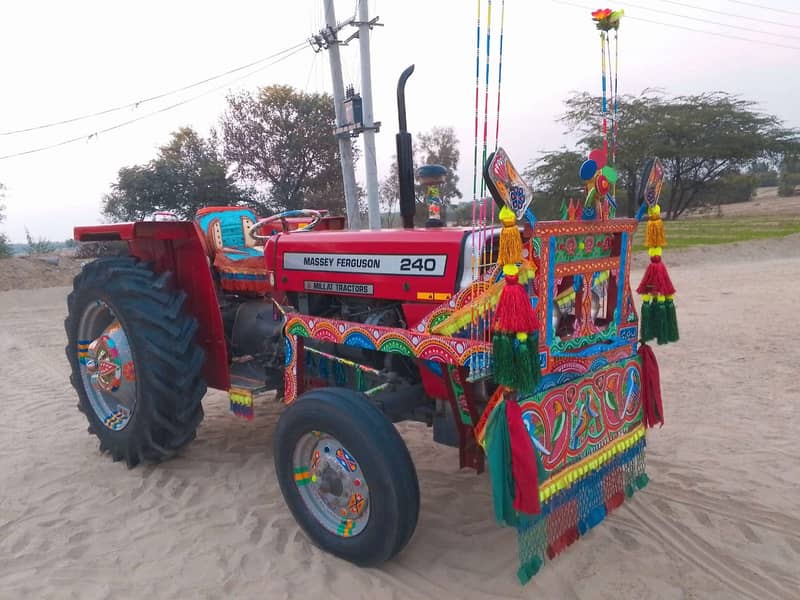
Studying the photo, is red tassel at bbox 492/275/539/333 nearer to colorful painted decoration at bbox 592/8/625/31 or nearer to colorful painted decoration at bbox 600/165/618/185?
colorful painted decoration at bbox 600/165/618/185

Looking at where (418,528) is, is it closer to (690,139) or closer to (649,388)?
(649,388)

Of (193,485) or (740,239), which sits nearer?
(193,485)

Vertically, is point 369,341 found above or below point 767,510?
above

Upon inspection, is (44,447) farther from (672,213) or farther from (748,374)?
(672,213)

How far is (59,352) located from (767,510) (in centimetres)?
760

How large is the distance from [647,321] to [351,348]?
157 centimetres

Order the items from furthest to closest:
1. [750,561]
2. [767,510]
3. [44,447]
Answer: [44,447] → [767,510] → [750,561]

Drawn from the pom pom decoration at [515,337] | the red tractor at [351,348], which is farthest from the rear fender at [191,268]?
the pom pom decoration at [515,337]

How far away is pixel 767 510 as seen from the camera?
2.99m

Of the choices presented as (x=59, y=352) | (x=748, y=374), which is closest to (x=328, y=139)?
(x=59, y=352)

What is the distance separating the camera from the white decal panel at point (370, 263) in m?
2.63

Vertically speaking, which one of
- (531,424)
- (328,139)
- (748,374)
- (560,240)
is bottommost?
(748,374)

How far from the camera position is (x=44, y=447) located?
4156mm

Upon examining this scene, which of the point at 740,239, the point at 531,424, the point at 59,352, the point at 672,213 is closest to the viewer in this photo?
the point at 531,424
